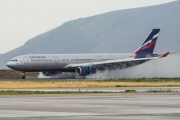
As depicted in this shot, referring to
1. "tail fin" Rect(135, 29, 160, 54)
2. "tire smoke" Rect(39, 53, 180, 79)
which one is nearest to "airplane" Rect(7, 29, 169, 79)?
"tail fin" Rect(135, 29, 160, 54)

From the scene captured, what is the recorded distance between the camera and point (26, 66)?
4764 inches

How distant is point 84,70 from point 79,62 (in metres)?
5.40

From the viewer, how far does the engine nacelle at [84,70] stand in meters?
123

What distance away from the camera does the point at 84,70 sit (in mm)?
123000

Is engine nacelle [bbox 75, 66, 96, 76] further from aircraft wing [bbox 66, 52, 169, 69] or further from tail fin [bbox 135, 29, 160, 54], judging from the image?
tail fin [bbox 135, 29, 160, 54]

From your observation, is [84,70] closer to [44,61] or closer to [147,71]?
[44,61]

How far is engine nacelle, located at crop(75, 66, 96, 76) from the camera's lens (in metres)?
123

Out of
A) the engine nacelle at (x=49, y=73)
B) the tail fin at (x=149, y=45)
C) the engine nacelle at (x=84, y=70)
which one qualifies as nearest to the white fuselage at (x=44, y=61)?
the engine nacelle at (x=49, y=73)

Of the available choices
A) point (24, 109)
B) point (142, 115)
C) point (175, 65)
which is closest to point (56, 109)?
point (24, 109)

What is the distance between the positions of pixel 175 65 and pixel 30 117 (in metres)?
115

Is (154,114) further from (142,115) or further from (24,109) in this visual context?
(24,109)

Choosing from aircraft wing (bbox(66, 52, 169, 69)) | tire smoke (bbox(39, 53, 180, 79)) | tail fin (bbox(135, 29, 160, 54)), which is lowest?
tire smoke (bbox(39, 53, 180, 79))

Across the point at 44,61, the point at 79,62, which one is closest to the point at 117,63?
the point at 79,62

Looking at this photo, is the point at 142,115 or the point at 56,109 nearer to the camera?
the point at 142,115
